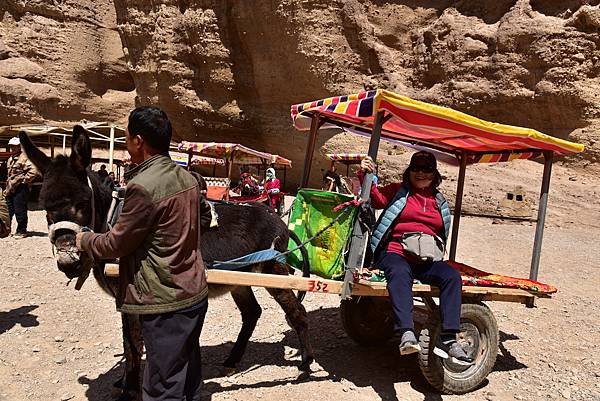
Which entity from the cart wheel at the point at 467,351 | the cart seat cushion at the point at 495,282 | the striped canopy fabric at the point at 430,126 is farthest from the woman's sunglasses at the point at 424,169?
the cart wheel at the point at 467,351

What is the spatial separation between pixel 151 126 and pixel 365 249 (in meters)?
2.09

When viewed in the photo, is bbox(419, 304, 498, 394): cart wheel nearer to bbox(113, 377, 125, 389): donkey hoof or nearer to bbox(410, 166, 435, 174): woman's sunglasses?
bbox(410, 166, 435, 174): woman's sunglasses

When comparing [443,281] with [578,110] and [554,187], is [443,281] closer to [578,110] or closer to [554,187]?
[554,187]

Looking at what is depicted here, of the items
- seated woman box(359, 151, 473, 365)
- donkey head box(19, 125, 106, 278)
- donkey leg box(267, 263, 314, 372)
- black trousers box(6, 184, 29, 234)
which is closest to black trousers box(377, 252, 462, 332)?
seated woman box(359, 151, 473, 365)

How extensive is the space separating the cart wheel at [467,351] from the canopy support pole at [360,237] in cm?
74

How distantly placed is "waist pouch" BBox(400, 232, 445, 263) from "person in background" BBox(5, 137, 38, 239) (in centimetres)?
741

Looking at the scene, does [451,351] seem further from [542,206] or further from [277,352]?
[542,206]

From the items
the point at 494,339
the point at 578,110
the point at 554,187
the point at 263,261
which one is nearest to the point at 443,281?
the point at 494,339

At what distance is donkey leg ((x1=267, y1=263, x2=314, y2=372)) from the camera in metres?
3.99

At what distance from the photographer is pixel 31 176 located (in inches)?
344

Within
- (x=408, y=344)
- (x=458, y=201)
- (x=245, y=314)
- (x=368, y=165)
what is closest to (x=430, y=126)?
(x=368, y=165)

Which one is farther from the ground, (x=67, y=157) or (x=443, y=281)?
(x=67, y=157)

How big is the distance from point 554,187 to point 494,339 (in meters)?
13.8

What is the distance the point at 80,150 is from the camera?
288 centimetres
